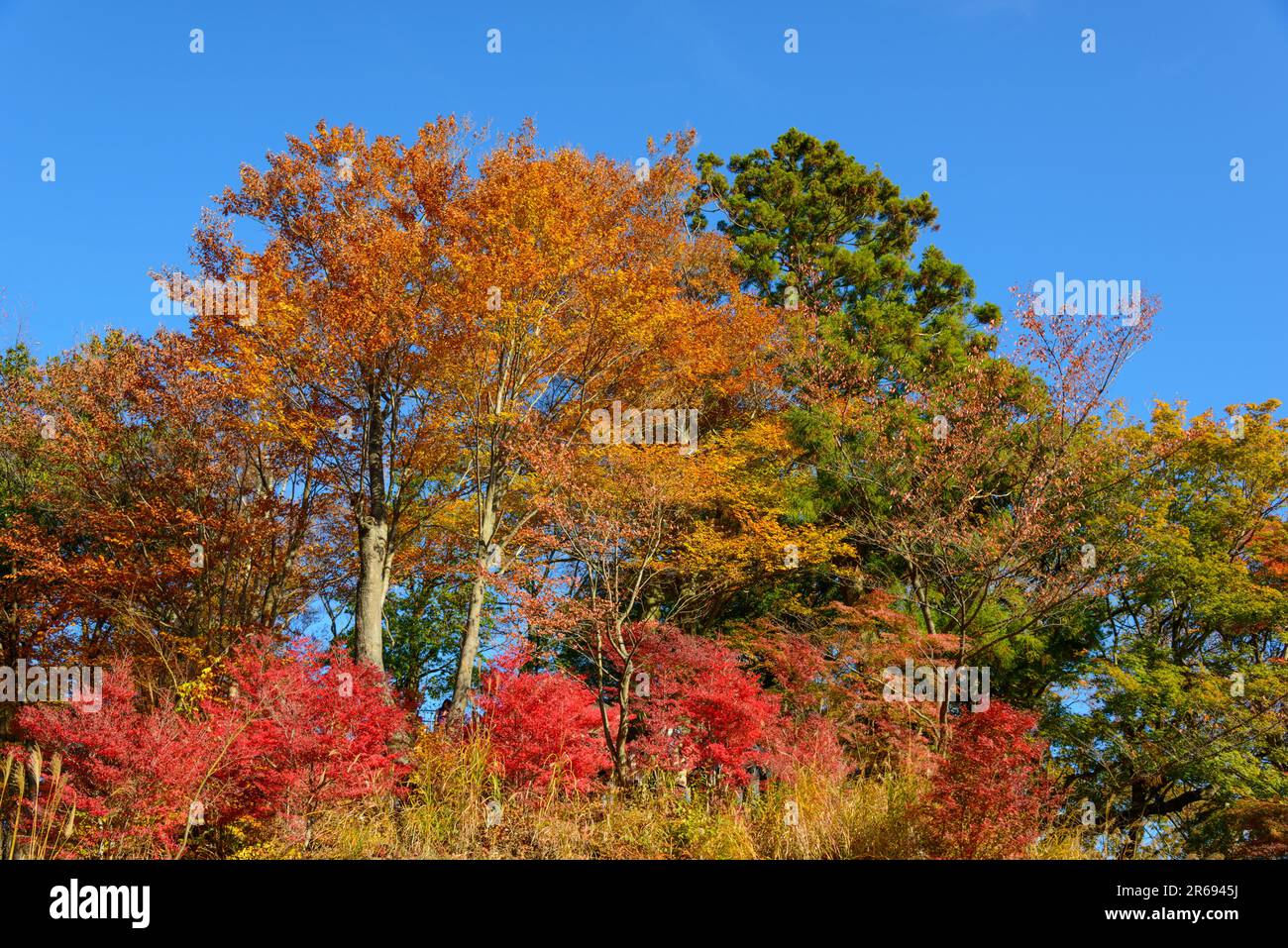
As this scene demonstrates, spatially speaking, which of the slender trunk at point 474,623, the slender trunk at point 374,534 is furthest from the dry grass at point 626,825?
the slender trunk at point 374,534

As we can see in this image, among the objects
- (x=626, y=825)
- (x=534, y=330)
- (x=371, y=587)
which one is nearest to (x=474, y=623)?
(x=371, y=587)

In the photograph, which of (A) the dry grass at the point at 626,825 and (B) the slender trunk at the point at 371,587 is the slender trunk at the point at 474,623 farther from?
(A) the dry grass at the point at 626,825

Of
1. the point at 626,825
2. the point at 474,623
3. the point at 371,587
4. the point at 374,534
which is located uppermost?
the point at 374,534

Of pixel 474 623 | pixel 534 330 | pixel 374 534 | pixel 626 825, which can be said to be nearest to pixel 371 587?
pixel 374 534

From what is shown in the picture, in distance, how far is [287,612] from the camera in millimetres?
17453

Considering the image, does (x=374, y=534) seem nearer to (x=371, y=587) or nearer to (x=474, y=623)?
(x=371, y=587)

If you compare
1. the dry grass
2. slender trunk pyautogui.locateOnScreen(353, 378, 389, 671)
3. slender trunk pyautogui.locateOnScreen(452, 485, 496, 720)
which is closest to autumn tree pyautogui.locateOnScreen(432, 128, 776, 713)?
slender trunk pyautogui.locateOnScreen(452, 485, 496, 720)

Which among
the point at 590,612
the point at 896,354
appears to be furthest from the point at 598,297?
the point at 896,354

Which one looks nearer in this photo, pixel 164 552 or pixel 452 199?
pixel 452 199

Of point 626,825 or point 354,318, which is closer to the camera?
point 626,825

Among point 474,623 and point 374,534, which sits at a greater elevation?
point 374,534

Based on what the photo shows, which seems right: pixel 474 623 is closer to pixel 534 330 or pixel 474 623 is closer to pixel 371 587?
pixel 371 587
